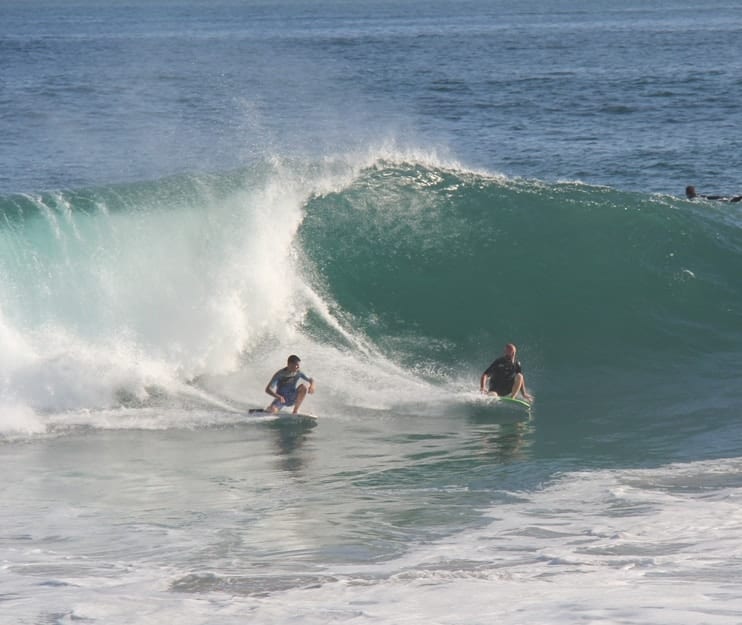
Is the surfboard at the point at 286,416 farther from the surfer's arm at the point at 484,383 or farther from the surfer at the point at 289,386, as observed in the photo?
the surfer's arm at the point at 484,383

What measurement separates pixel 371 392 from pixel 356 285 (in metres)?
3.24

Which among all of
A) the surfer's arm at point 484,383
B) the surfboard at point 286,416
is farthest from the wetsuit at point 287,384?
the surfer's arm at point 484,383

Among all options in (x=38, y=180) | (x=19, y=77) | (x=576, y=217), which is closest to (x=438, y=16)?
(x=19, y=77)

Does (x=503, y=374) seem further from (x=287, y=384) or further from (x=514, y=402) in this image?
(x=287, y=384)

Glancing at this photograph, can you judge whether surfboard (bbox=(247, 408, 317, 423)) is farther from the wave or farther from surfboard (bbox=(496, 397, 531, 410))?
surfboard (bbox=(496, 397, 531, 410))

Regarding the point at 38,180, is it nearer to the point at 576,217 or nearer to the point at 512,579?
the point at 576,217

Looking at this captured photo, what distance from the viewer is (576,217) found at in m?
19.9

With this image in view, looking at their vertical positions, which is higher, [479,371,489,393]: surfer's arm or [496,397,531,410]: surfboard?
[479,371,489,393]: surfer's arm

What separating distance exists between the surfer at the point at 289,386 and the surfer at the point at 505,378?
2.25 meters

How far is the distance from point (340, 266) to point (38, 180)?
48.1 feet

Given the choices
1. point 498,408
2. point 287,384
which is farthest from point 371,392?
point 498,408

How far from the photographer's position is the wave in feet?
51.1

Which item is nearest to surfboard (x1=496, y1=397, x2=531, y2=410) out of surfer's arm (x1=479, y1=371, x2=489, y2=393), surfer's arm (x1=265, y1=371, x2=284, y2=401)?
surfer's arm (x1=479, y1=371, x2=489, y2=393)

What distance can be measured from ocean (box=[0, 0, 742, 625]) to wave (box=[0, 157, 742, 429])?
4cm
